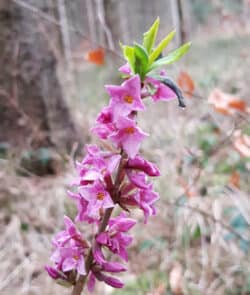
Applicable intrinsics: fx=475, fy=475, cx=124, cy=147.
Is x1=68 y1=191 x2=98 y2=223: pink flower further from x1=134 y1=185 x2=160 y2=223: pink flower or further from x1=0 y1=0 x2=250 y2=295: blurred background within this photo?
x1=0 y1=0 x2=250 y2=295: blurred background

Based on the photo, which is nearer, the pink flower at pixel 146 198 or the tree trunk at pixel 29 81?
the pink flower at pixel 146 198

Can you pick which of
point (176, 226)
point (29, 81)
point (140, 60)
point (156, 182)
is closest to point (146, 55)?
point (140, 60)

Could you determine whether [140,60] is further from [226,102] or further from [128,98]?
[226,102]

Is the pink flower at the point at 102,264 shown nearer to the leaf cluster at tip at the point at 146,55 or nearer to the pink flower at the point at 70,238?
the pink flower at the point at 70,238

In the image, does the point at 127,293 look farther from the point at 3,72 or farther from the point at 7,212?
A: the point at 3,72

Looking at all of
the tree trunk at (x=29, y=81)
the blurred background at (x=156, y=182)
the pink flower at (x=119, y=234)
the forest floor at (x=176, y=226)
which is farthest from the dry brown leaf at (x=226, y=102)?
the pink flower at (x=119, y=234)

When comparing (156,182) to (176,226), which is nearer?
(176,226)
